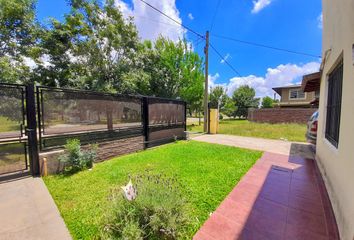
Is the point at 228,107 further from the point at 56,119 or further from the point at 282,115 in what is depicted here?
the point at 56,119

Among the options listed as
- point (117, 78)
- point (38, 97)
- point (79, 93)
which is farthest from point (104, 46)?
point (38, 97)

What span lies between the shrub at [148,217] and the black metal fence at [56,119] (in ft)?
10.5

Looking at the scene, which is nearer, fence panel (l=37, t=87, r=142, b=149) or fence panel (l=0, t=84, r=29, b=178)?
fence panel (l=0, t=84, r=29, b=178)

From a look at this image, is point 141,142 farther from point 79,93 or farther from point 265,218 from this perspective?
point 265,218

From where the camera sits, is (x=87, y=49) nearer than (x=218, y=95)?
Yes

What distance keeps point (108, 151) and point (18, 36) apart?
6.65 m

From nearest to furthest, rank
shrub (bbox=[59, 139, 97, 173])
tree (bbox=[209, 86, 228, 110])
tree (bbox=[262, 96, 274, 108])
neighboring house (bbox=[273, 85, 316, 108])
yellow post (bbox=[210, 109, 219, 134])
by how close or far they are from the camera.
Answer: shrub (bbox=[59, 139, 97, 173])
yellow post (bbox=[210, 109, 219, 134])
neighboring house (bbox=[273, 85, 316, 108])
tree (bbox=[209, 86, 228, 110])
tree (bbox=[262, 96, 274, 108])

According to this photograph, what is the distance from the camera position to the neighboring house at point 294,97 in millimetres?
20891

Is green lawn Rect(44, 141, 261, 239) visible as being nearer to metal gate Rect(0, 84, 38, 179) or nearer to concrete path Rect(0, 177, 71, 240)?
concrete path Rect(0, 177, 71, 240)

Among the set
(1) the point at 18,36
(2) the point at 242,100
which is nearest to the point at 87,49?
(1) the point at 18,36

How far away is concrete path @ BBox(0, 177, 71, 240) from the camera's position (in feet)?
6.77

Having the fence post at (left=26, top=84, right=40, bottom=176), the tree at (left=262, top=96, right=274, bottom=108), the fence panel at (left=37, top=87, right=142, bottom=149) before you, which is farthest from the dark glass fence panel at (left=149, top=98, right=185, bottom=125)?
the tree at (left=262, top=96, right=274, bottom=108)

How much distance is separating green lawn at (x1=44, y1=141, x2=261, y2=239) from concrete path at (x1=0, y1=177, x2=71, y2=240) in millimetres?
117

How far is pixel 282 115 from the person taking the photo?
17.3 m
